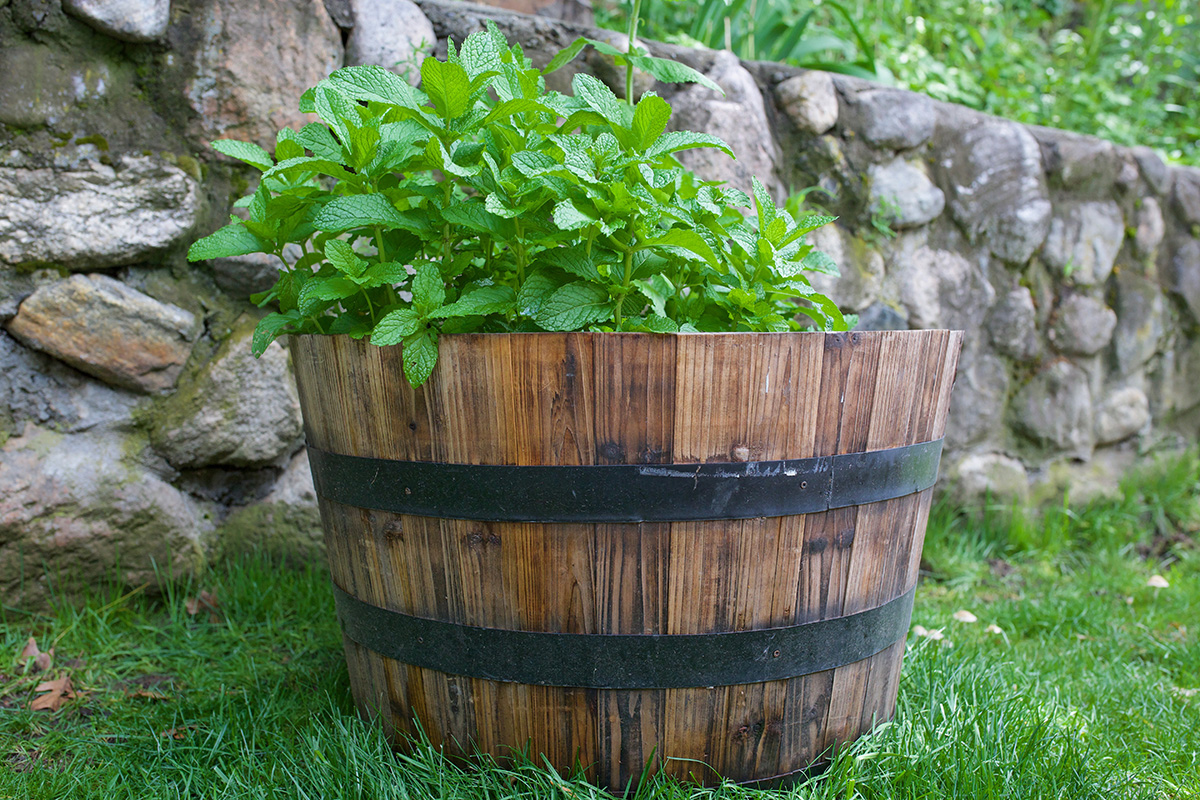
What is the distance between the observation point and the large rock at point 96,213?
5.58 feet

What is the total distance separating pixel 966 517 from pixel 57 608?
2.66 m

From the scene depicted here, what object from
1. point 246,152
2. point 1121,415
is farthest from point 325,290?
point 1121,415

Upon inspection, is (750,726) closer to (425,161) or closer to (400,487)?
(400,487)

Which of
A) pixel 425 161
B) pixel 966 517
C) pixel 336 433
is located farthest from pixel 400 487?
pixel 966 517

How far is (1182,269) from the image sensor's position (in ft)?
10.5

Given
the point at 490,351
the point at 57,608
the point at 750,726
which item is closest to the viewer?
the point at 490,351

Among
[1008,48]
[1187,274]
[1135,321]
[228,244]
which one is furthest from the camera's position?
[1008,48]

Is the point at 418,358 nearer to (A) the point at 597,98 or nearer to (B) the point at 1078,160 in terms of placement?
(A) the point at 597,98

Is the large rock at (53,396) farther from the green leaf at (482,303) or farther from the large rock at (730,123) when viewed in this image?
the large rock at (730,123)

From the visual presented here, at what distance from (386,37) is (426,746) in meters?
1.62

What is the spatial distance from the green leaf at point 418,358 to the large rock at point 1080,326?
262 centimetres

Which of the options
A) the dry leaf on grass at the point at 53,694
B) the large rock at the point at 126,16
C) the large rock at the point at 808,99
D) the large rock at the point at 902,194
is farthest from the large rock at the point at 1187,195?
the dry leaf on grass at the point at 53,694

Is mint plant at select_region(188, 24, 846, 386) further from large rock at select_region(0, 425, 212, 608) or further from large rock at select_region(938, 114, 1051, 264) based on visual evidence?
large rock at select_region(938, 114, 1051, 264)

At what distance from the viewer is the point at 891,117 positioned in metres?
2.56
